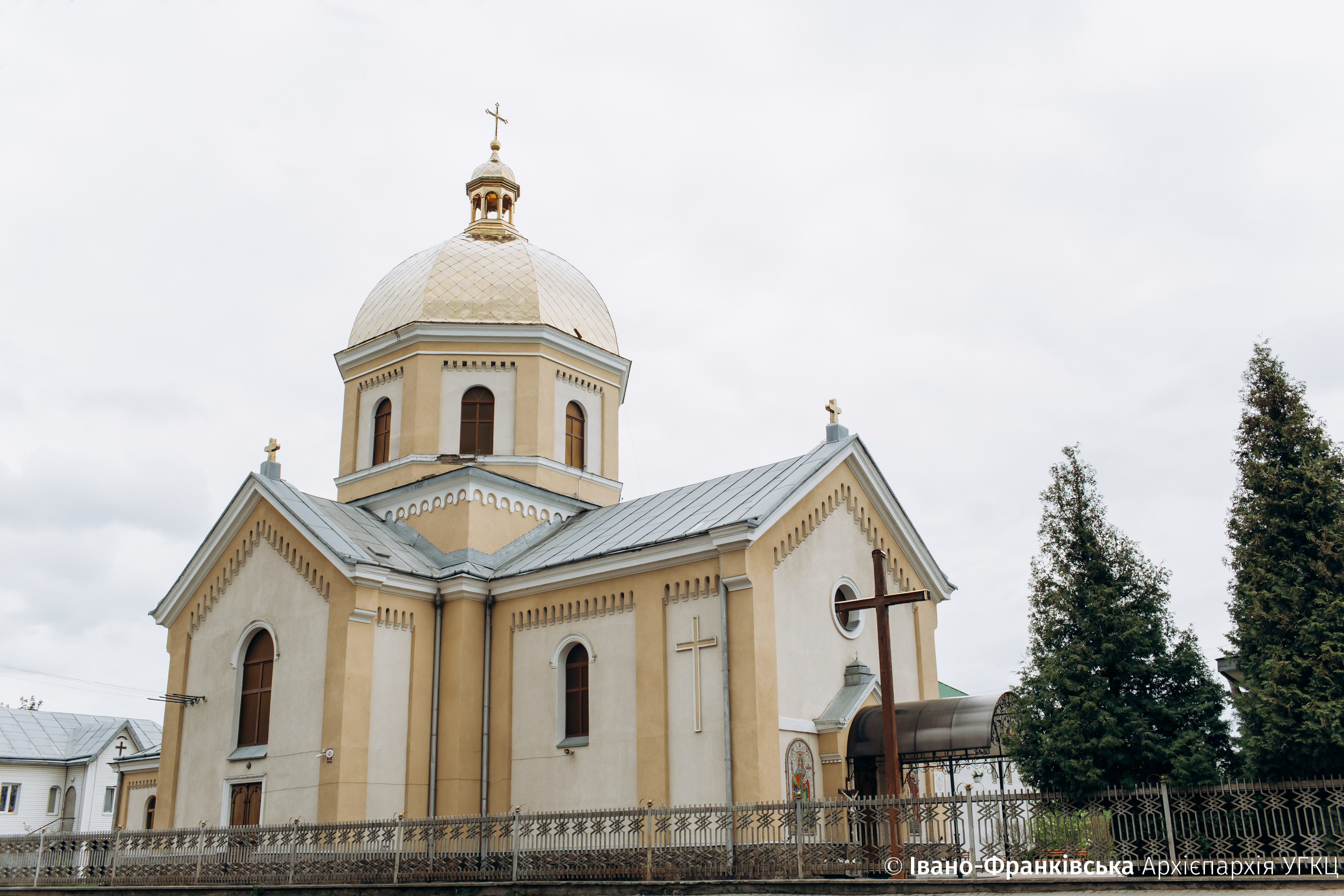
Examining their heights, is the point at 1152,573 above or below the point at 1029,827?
above

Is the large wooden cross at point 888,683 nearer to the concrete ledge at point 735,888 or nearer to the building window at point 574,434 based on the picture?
the concrete ledge at point 735,888

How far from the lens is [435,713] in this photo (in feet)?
62.0

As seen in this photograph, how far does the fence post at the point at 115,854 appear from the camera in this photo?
18.3 metres

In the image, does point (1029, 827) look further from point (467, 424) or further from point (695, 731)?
point (467, 424)

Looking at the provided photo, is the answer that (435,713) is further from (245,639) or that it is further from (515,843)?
(515,843)

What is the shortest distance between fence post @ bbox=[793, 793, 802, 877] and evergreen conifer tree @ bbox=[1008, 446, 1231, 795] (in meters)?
2.77

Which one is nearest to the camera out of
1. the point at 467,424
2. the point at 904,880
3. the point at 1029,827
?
the point at 904,880

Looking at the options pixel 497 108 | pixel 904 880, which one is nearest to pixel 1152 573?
pixel 904 880

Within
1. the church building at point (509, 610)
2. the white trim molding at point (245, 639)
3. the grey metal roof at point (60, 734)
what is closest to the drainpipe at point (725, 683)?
the church building at point (509, 610)

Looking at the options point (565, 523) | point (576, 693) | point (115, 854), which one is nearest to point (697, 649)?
point (576, 693)

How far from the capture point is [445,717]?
18922 mm

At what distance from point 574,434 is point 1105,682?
13107 millimetres

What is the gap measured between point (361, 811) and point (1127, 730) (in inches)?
459

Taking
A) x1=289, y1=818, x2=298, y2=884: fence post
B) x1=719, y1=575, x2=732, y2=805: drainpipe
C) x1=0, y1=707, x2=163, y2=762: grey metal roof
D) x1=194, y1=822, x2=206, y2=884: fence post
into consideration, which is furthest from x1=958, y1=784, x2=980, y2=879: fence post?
x1=0, y1=707, x2=163, y2=762: grey metal roof
